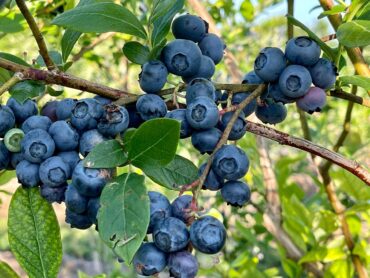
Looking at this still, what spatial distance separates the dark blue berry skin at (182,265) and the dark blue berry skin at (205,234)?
0.02 metres

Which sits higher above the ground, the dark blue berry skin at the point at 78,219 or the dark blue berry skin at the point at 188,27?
the dark blue berry skin at the point at 188,27

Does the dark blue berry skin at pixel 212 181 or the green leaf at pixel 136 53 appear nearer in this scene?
the dark blue berry skin at pixel 212 181

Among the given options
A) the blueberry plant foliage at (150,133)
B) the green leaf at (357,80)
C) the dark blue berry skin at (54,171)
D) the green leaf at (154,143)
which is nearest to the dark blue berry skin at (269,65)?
the blueberry plant foliage at (150,133)

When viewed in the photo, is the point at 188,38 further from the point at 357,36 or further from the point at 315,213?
the point at 315,213

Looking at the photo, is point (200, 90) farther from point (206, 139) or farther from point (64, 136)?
point (64, 136)

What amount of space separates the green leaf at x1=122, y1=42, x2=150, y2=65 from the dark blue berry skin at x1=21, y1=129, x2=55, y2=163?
0.19 m

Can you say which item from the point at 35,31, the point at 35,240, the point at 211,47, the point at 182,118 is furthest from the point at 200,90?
the point at 35,240

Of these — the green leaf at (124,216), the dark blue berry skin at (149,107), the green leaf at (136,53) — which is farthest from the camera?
the green leaf at (136,53)

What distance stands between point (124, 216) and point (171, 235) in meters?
0.06

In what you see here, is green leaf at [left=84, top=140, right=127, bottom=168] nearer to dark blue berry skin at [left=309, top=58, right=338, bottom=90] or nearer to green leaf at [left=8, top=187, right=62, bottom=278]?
green leaf at [left=8, top=187, right=62, bottom=278]

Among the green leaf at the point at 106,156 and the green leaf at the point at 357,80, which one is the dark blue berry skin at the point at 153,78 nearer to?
the green leaf at the point at 106,156

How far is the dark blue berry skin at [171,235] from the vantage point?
0.69 m

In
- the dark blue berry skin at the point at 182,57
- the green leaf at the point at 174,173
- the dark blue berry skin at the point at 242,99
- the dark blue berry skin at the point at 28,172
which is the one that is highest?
the dark blue berry skin at the point at 182,57

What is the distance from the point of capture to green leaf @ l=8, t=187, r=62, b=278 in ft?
2.99
